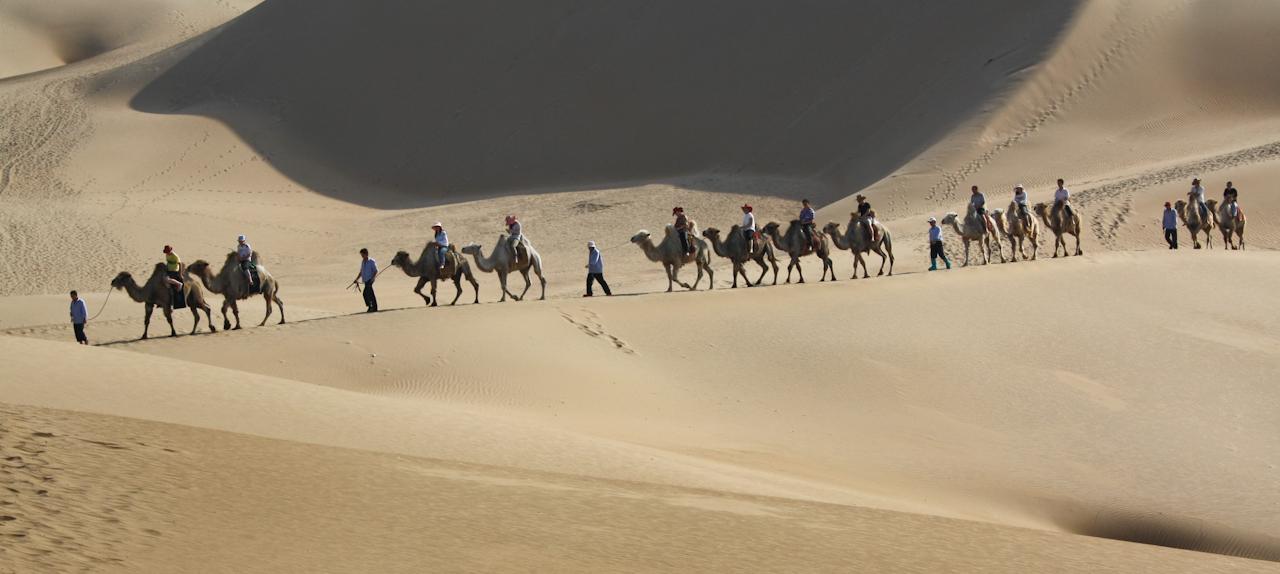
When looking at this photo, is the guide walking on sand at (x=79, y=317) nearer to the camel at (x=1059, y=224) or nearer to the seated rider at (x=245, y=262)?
the seated rider at (x=245, y=262)

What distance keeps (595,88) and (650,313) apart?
1453 inches

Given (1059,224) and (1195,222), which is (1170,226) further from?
(1059,224)

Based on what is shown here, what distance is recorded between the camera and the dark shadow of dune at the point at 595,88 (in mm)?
51344

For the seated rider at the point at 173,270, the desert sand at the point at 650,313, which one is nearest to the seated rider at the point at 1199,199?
the desert sand at the point at 650,313

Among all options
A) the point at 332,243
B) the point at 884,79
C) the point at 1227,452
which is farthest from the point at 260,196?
the point at 1227,452

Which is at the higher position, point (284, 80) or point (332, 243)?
point (284, 80)

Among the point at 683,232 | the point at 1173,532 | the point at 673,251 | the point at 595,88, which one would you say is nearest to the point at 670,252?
the point at 673,251

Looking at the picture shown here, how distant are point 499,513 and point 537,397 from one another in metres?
8.42

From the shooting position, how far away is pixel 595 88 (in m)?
58.7

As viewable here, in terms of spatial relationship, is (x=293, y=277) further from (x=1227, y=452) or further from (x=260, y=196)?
(x=1227, y=452)

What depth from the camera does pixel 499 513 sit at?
10.1 metres

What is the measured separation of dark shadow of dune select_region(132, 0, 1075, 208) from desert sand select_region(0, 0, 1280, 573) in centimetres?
20

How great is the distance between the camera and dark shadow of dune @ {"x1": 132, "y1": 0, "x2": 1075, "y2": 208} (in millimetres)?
51344

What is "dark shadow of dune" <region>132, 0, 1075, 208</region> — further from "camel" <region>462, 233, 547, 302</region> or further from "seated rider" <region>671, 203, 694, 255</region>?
"camel" <region>462, 233, 547, 302</region>
